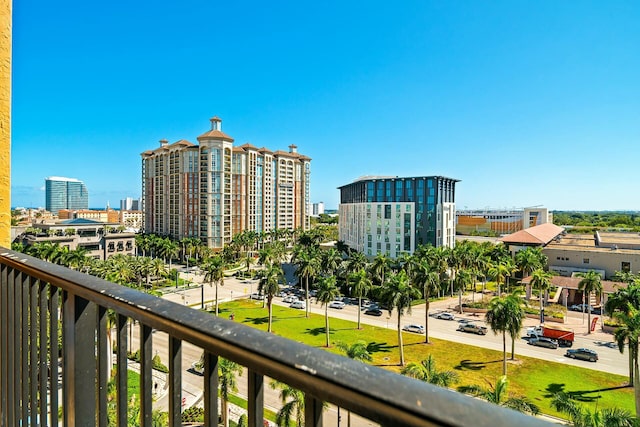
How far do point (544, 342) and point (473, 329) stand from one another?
443 centimetres

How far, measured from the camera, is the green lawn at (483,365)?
1714 cm

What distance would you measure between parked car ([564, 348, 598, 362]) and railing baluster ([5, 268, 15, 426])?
87.3 feet

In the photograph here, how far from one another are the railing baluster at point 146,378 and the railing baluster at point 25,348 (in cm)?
135

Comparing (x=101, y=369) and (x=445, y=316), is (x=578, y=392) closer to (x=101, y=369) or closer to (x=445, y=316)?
(x=445, y=316)

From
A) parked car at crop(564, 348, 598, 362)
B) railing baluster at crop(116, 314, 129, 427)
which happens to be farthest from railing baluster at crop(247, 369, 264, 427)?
parked car at crop(564, 348, 598, 362)

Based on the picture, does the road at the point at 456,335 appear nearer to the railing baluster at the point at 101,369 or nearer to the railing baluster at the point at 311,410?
the railing baluster at the point at 101,369

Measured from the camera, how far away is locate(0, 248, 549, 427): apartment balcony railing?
0.67 metres

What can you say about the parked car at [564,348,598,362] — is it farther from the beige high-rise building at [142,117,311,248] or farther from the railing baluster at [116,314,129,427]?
the beige high-rise building at [142,117,311,248]

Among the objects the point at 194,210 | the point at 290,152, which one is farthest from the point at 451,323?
the point at 290,152

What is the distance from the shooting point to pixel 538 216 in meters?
76.5

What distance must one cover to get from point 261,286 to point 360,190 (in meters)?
32.9

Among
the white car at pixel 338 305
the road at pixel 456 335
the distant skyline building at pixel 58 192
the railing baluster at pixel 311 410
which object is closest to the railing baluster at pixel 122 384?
the railing baluster at pixel 311 410

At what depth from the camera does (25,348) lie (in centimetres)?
228

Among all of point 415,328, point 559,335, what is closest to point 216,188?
point 415,328
